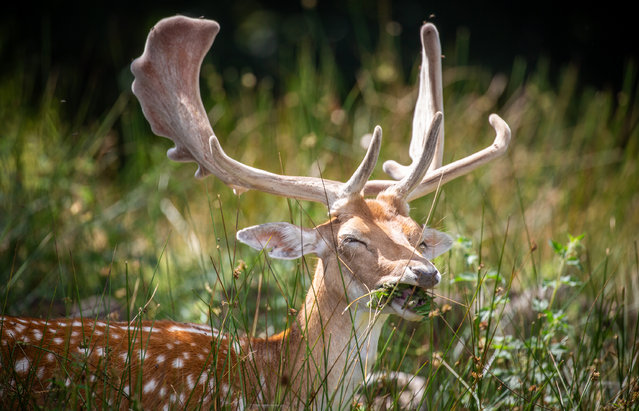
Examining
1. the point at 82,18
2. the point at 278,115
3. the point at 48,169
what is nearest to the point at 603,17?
the point at 278,115

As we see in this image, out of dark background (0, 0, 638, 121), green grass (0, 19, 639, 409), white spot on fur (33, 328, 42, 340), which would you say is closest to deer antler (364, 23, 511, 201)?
green grass (0, 19, 639, 409)

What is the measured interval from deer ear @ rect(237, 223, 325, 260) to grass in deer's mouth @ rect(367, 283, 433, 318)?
1.06ft

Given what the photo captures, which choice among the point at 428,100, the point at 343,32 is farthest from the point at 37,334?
the point at 343,32

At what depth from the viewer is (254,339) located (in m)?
2.43

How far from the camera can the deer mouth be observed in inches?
84.6

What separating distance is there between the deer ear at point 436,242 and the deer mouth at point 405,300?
0.37 metres

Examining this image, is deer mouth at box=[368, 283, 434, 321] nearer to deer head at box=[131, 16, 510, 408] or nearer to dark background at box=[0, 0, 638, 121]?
deer head at box=[131, 16, 510, 408]

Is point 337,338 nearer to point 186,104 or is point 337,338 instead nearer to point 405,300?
point 405,300

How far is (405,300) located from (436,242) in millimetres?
491

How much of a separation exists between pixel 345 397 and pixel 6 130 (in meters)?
3.27

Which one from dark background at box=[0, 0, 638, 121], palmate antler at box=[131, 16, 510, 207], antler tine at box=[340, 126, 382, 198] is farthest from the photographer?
dark background at box=[0, 0, 638, 121]

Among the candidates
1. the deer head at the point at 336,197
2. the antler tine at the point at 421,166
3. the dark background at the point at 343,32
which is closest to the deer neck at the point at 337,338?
the deer head at the point at 336,197

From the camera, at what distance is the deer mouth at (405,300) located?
215cm

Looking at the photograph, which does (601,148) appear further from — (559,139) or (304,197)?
(304,197)
